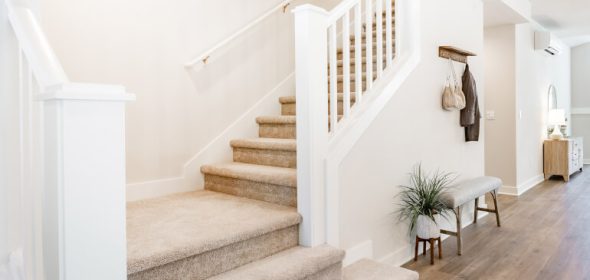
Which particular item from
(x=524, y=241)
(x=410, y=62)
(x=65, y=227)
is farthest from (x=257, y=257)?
(x=524, y=241)

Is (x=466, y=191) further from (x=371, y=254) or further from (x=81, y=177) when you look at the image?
(x=81, y=177)

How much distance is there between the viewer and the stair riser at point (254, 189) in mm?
2434

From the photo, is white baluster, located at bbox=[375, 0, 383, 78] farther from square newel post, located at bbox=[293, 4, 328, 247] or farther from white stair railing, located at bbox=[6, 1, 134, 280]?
white stair railing, located at bbox=[6, 1, 134, 280]

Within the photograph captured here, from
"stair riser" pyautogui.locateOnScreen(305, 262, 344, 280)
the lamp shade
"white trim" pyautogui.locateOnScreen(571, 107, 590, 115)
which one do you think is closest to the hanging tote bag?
"stair riser" pyautogui.locateOnScreen(305, 262, 344, 280)

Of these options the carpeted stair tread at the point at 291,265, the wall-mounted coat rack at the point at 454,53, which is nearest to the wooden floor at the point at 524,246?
the carpeted stair tread at the point at 291,265

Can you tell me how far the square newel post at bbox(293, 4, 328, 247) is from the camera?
2215 millimetres

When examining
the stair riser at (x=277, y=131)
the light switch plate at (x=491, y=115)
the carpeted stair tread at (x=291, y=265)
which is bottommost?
the carpeted stair tread at (x=291, y=265)

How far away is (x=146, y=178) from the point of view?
2.77 m

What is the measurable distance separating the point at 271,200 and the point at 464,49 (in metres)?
2.60

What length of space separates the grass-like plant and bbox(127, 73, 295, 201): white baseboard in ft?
4.25

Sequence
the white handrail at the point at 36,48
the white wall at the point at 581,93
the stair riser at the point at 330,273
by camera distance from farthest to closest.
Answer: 1. the white wall at the point at 581,93
2. the stair riser at the point at 330,273
3. the white handrail at the point at 36,48

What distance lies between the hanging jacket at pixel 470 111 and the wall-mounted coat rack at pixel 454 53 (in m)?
0.13

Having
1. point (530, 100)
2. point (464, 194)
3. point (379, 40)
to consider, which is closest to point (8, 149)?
point (379, 40)

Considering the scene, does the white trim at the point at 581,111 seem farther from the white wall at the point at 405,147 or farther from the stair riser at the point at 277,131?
the stair riser at the point at 277,131
